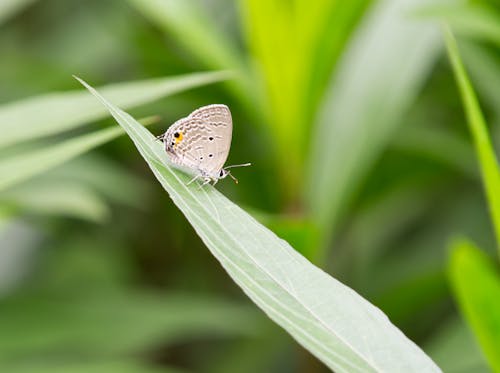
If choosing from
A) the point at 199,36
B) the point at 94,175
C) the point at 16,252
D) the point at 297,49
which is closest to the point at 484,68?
the point at 297,49

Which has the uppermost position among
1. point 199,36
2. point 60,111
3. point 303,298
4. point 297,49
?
point 199,36

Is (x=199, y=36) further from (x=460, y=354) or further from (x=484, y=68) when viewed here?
(x=460, y=354)

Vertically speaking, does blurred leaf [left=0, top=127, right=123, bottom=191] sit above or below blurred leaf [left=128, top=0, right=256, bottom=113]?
below

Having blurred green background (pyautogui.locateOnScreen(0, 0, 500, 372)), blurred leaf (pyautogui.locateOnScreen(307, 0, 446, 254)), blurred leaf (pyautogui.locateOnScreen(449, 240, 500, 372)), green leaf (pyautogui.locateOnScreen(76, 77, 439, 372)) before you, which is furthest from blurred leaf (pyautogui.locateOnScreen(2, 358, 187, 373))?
green leaf (pyautogui.locateOnScreen(76, 77, 439, 372))

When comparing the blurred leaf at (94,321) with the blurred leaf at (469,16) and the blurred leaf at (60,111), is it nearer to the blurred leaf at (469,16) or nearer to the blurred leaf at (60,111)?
the blurred leaf at (60,111)

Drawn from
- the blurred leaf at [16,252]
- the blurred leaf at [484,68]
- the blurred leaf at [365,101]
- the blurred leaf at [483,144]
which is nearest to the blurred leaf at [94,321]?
the blurred leaf at [16,252]

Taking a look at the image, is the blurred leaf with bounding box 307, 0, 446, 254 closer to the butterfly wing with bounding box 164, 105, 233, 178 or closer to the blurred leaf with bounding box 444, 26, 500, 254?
the butterfly wing with bounding box 164, 105, 233, 178
